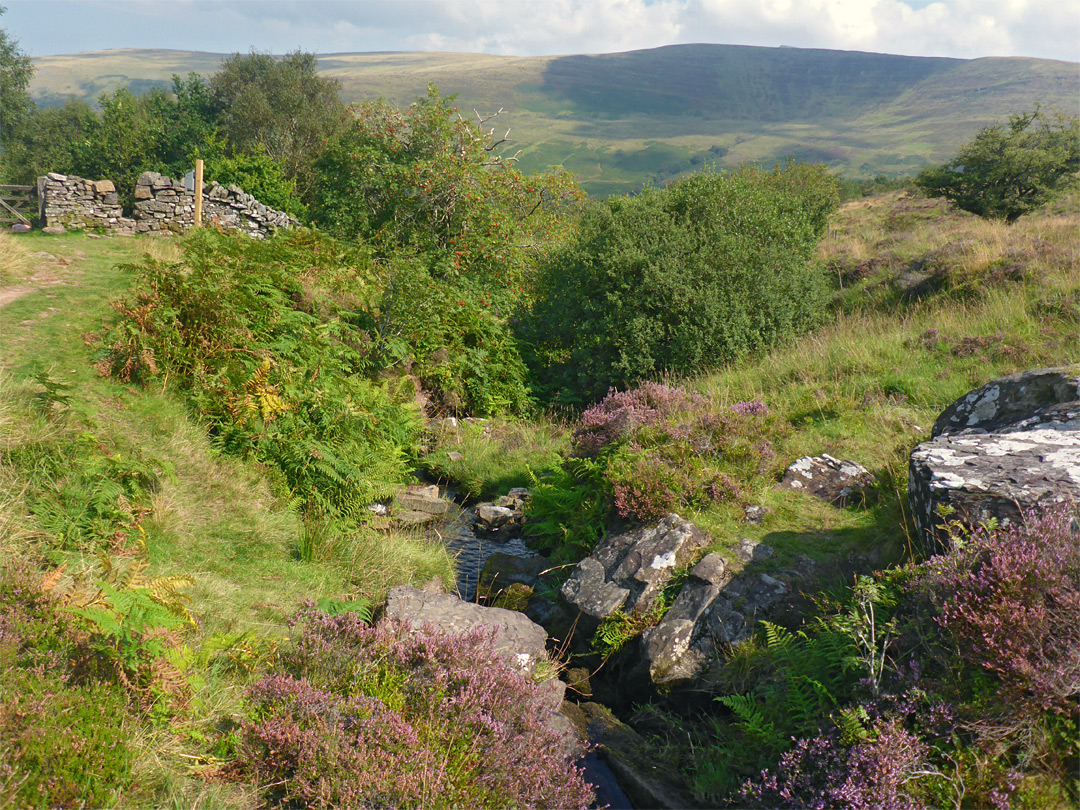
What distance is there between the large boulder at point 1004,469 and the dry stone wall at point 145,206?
19.2 m

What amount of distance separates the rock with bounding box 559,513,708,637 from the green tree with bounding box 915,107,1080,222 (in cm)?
2346

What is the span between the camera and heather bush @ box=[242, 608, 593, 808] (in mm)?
3502

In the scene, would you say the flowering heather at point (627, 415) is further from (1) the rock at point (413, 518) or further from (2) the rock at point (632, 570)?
(1) the rock at point (413, 518)

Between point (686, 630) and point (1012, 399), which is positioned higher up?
point (1012, 399)

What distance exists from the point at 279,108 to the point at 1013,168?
38.5 meters

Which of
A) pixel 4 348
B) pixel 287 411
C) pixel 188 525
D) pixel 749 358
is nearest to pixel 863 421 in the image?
pixel 749 358

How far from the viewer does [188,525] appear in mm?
6531

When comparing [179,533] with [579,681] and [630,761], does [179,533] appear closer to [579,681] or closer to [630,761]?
[579,681]

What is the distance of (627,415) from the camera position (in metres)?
9.13

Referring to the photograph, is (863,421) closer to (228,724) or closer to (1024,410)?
(1024,410)

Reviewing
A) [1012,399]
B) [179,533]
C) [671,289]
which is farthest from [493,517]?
[1012,399]

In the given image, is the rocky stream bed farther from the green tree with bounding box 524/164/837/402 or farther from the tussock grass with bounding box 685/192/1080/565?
the green tree with bounding box 524/164/837/402

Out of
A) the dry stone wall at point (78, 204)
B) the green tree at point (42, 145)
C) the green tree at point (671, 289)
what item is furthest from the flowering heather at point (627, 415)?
the green tree at point (42, 145)

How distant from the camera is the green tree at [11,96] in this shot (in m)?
43.5
